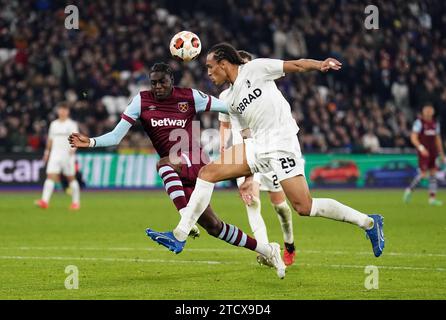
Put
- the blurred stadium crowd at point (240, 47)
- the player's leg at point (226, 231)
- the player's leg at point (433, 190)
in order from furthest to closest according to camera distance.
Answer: the blurred stadium crowd at point (240, 47)
the player's leg at point (433, 190)
the player's leg at point (226, 231)

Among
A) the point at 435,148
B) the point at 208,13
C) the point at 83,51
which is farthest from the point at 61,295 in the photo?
the point at 208,13

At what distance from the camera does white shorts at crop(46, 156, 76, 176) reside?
21.4 metres

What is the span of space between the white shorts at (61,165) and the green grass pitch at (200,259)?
2.97 feet

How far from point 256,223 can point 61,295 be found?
3273 millimetres

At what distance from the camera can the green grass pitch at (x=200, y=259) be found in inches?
371

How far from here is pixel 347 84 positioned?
32531 mm

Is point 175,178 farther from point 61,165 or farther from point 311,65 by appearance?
point 61,165

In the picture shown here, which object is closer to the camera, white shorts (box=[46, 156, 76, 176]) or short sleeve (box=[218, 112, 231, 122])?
short sleeve (box=[218, 112, 231, 122])

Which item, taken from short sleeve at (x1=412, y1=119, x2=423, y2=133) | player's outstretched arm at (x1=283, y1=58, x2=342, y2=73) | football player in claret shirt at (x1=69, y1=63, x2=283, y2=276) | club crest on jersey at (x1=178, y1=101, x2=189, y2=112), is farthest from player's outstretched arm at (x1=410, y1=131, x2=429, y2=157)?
player's outstretched arm at (x1=283, y1=58, x2=342, y2=73)

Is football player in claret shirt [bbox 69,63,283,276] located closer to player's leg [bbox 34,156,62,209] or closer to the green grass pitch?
the green grass pitch

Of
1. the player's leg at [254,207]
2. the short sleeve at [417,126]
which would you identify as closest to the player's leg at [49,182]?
the short sleeve at [417,126]

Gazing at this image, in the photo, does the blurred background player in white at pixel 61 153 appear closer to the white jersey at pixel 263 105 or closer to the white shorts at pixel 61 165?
the white shorts at pixel 61 165

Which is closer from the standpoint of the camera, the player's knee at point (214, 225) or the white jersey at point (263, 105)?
the white jersey at point (263, 105)

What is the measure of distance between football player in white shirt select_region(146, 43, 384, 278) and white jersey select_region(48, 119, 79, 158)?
11.6 metres
